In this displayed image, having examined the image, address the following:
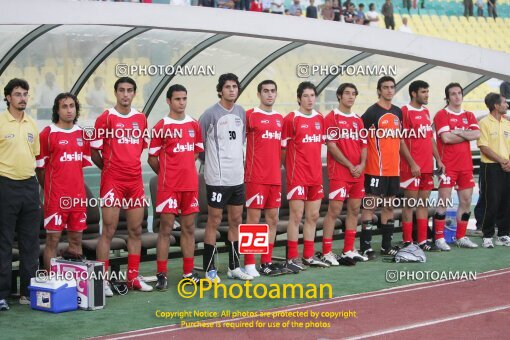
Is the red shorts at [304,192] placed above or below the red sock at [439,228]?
above

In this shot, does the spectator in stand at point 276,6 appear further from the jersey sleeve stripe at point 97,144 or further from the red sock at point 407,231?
the jersey sleeve stripe at point 97,144

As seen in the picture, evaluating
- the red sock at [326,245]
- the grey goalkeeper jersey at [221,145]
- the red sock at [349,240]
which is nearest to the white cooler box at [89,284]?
the grey goalkeeper jersey at [221,145]

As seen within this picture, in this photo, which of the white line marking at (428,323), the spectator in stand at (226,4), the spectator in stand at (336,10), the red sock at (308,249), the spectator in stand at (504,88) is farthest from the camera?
the spectator in stand at (336,10)

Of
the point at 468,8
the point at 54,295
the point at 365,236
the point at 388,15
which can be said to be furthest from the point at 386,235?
the point at 468,8

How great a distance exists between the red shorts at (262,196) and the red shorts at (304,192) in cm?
31

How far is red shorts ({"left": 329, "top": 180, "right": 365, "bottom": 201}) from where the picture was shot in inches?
441

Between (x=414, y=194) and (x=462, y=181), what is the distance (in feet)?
2.58

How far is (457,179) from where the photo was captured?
1252 centimetres

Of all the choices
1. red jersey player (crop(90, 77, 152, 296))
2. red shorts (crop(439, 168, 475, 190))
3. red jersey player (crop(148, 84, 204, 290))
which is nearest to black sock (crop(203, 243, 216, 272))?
A: red jersey player (crop(148, 84, 204, 290))

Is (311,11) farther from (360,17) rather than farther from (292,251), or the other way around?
(292,251)

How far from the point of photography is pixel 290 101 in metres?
21.1

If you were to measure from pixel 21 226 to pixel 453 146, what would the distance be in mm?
5913

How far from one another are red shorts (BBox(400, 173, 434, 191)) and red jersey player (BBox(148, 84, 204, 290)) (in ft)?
11.1

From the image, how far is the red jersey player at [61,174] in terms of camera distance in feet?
29.8
